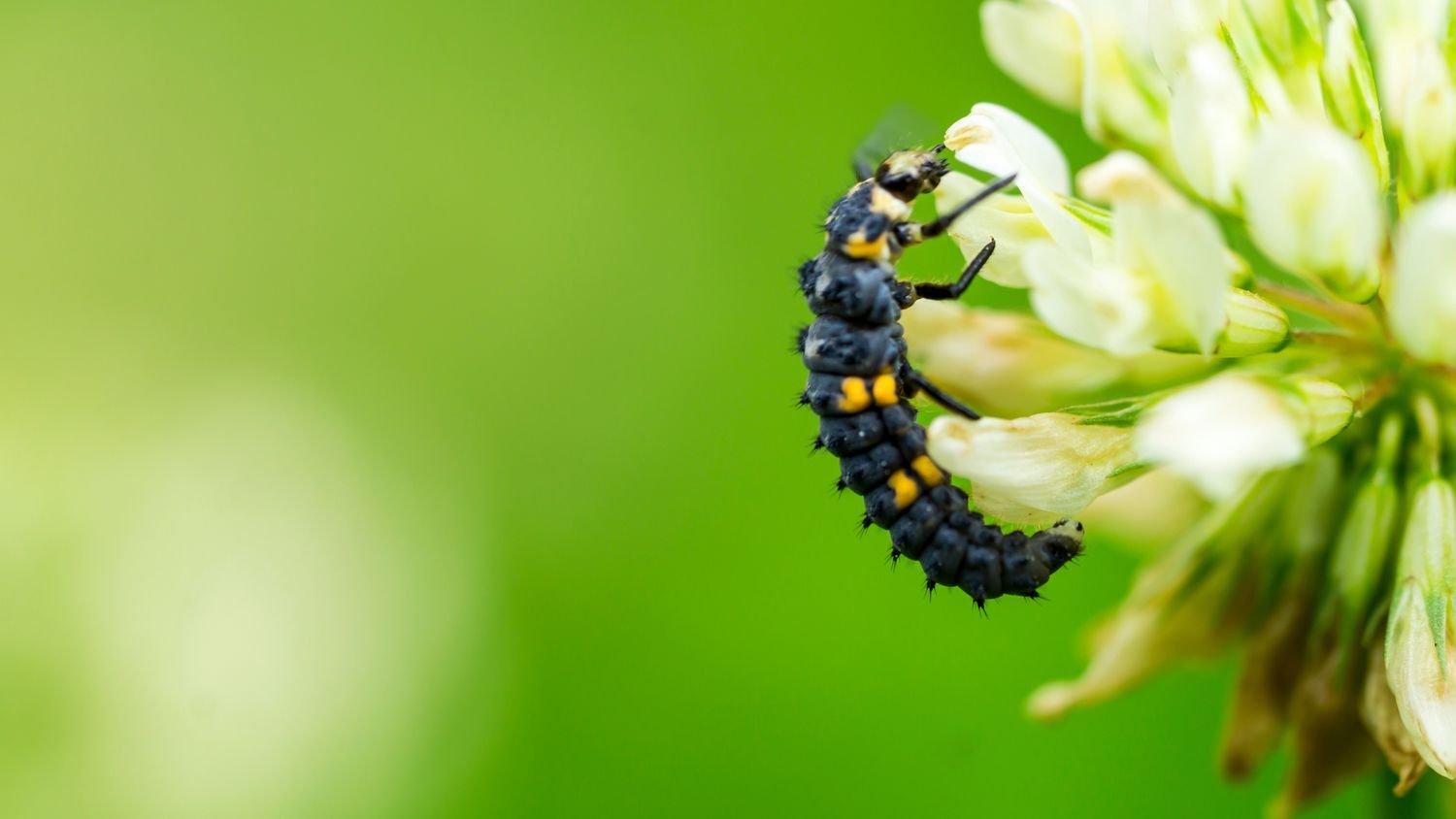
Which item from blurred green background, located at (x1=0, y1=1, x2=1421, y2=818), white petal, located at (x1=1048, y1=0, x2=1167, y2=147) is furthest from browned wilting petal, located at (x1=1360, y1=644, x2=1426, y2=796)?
blurred green background, located at (x1=0, y1=1, x2=1421, y2=818)

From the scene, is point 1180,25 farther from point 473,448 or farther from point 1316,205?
point 473,448

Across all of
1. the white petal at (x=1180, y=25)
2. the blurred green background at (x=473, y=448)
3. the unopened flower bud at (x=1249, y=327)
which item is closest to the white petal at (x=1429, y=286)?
the unopened flower bud at (x=1249, y=327)

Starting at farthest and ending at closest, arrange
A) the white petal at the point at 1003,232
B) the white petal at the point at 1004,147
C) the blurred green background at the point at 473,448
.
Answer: the blurred green background at the point at 473,448 < the white petal at the point at 1003,232 < the white petal at the point at 1004,147

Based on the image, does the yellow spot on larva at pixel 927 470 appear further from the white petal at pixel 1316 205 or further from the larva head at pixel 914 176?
the white petal at pixel 1316 205

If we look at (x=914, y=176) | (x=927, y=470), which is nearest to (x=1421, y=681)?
(x=927, y=470)

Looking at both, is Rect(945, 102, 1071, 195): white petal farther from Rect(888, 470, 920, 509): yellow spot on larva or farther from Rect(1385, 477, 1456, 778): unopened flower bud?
Rect(1385, 477, 1456, 778): unopened flower bud

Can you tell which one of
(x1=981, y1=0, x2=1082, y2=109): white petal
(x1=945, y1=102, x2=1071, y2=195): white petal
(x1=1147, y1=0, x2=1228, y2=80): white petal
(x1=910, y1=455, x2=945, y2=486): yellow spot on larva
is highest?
(x1=981, y1=0, x2=1082, y2=109): white petal
